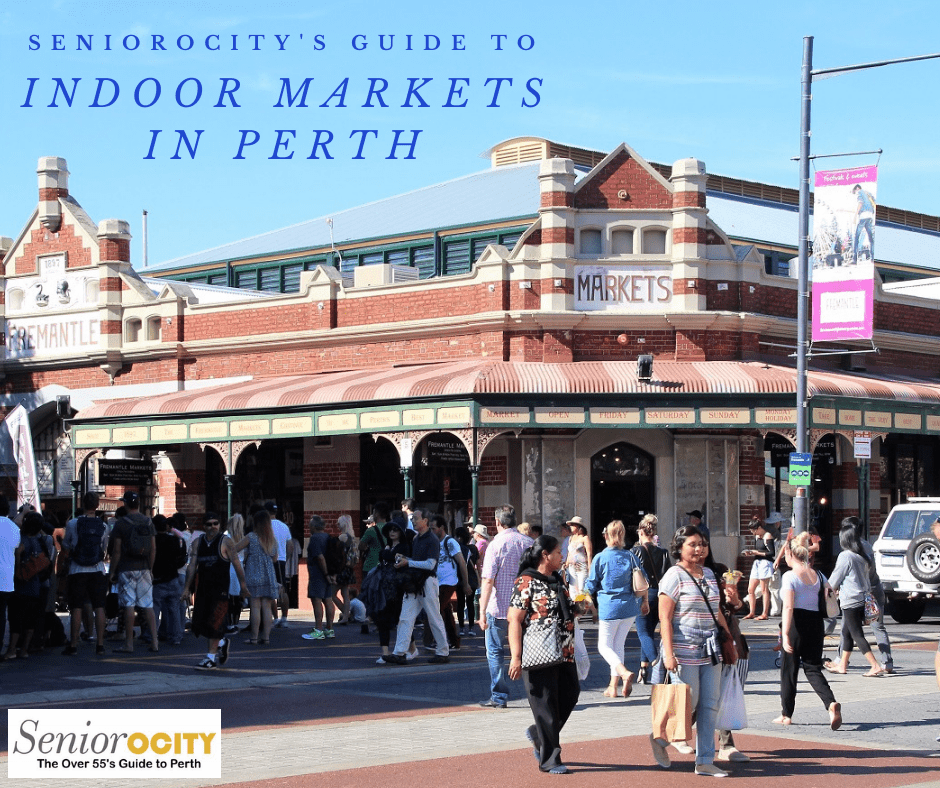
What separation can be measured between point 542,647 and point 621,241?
17.1 meters

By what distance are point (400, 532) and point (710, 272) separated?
10783mm

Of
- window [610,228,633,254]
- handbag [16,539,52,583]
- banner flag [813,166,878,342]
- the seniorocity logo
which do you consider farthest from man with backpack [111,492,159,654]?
window [610,228,633,254]

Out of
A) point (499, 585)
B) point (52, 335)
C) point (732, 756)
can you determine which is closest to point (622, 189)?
point (52, 335)

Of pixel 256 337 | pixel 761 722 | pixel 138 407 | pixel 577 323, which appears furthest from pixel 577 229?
pixel 761 722

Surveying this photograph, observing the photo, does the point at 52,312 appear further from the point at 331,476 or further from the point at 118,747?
the point at 118,747

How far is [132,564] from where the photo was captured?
58.3ft

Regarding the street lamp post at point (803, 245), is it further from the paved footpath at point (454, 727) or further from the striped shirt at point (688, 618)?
the striped shirt at point (688, 618)

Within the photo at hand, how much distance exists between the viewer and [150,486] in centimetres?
3011

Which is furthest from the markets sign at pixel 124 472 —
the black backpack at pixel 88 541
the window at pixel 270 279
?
the black backpack at pixel 88 541

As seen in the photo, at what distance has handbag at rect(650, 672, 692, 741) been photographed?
9.48 metres

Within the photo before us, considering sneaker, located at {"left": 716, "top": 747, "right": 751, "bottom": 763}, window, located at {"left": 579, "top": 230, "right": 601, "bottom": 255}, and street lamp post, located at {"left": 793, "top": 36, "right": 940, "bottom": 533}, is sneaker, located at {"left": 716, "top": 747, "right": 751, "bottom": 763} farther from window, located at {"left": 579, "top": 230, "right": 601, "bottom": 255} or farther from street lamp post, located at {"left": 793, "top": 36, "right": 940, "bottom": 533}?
window, located at {"left": 579, "top": 230, "right": 601, "bottom": 255}

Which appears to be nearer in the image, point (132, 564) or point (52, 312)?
point (132, 564)

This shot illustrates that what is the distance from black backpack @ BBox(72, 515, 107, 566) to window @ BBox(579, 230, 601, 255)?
11.7 metres

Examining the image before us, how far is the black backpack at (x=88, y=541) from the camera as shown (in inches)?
687
